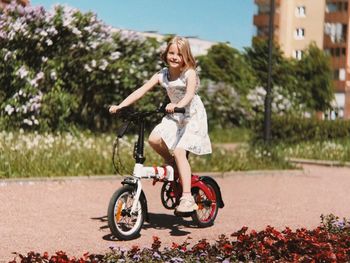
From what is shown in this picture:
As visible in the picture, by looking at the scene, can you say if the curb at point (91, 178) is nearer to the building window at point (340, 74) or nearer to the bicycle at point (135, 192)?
the bicycle at point (135, 192)

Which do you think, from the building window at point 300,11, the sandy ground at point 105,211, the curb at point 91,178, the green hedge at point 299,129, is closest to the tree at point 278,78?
the green hedge at point 299,129

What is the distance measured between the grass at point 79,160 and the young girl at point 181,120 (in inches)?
166

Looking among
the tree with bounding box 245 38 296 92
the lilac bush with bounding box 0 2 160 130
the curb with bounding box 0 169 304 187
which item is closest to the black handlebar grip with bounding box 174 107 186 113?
the curb with bounding box 0 169 304 187

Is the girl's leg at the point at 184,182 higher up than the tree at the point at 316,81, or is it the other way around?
the tree at the point at 316,81

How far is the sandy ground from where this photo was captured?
6.83 metres

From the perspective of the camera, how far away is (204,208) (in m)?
7.82

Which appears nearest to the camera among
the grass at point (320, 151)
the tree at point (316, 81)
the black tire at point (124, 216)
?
the black tire at point (124, 216)

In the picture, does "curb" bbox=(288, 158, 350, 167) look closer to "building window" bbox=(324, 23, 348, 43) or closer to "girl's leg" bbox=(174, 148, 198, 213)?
"girl's leg" bbox=(174, 148, 198, 213)

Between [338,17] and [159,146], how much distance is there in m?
59.0

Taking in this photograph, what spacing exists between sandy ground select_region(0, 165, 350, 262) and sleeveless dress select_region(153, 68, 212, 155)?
31.5 inches

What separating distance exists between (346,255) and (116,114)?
230 cm

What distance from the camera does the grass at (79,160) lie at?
11375mm

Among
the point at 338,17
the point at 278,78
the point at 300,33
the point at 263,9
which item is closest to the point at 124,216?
the point at 278,78

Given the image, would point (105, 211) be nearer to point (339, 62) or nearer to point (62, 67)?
point (62, 67)
